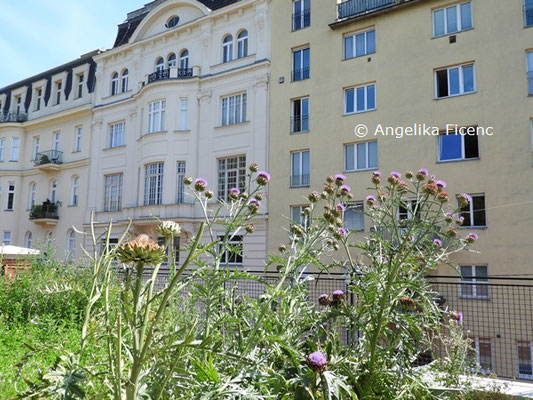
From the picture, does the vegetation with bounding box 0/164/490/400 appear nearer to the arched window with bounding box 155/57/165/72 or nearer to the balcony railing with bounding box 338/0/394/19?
the balcony railing with bounding box 338/0/394/19

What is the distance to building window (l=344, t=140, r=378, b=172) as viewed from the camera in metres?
16.8

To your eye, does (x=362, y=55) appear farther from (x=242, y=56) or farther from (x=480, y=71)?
(x=242, y=56)

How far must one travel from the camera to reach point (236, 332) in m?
3.01

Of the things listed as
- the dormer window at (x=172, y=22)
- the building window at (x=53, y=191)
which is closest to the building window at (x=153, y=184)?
the dormer window at (x=172, y=22)

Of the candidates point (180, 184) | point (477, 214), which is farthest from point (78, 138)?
point (477, 214)

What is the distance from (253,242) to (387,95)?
27.3 ft

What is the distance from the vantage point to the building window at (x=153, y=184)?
69.8 feet

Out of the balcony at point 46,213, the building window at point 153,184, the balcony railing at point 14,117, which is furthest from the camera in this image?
the balcony railing at point 14,117

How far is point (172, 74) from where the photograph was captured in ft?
71.3

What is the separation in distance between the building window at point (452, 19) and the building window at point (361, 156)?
4921 millimetres

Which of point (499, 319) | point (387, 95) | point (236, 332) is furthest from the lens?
point (387, 95)

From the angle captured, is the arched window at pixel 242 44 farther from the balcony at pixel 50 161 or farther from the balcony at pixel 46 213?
the balcony at pixel 46 213

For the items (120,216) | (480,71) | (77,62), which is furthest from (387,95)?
(77,62)

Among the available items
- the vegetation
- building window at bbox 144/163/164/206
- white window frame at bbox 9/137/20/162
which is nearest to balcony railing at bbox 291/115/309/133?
building window at bbox 144/163/164/206
